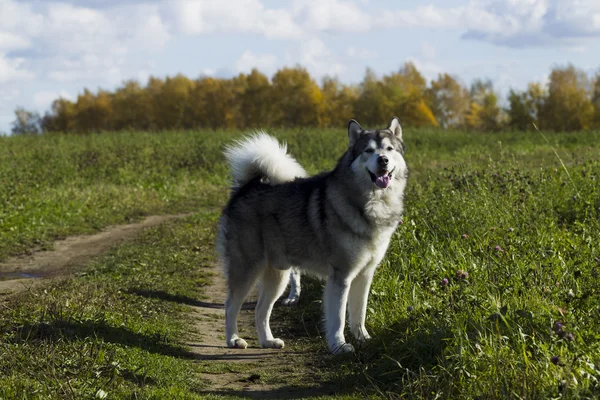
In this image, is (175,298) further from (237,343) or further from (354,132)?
(354,132)

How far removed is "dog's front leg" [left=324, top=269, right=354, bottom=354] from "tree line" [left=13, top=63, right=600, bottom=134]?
43.8m

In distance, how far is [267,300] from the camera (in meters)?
6.84

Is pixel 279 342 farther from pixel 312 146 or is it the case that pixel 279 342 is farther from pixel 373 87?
pixel 373 87

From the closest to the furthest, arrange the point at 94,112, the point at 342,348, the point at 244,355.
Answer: the point at 342,348, the point at 244,355, the point at 94,112

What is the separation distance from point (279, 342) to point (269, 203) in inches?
51.4

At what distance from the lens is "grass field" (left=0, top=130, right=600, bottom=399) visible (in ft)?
15.4

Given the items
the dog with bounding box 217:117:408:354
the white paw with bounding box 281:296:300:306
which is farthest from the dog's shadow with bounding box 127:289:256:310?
the dog with bounding box 217:117:408:354

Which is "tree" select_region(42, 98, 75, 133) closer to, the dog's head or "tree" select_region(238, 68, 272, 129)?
"tree" select_region(238, 68, 272, 129)

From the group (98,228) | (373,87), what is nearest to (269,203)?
(98,228)

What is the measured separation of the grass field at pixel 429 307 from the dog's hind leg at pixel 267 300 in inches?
21.0

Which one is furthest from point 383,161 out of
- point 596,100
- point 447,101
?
point 447,101

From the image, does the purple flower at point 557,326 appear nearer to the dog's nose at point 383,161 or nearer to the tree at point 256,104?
the dog's nose at point 383,161

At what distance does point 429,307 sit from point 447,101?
248 feet

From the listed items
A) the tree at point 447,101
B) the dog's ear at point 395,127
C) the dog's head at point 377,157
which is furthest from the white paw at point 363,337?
the tree at point 447,101
